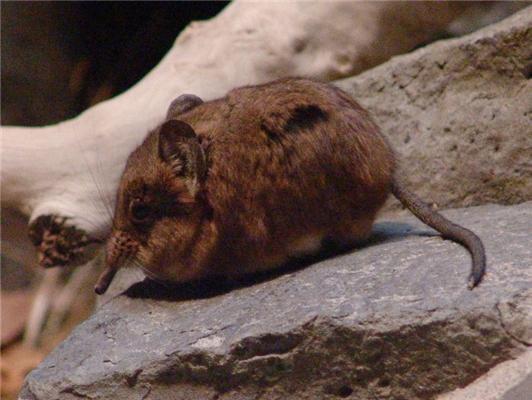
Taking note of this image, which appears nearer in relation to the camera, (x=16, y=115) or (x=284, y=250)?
(x=284, y=250)

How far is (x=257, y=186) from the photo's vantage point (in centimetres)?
369

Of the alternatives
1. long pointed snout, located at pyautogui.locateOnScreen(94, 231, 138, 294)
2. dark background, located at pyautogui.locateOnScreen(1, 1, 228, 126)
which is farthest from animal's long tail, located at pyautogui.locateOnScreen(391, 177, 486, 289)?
dark background, located at pyautogui.locateOnScreen(1, 1, 228, 126)

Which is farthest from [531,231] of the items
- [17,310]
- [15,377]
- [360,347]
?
[17,310]

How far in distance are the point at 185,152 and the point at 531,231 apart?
1.28 metres

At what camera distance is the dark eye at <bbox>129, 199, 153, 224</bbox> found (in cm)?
383

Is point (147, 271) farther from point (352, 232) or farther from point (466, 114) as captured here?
point (466, 114)

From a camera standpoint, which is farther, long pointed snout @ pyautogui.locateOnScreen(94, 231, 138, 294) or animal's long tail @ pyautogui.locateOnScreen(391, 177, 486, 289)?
long pointed snout @ pyautogui.locateOnScreen(94, 231, 138, 294)

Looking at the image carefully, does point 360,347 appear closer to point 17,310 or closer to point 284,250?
point 284,250

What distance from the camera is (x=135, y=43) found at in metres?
8.48

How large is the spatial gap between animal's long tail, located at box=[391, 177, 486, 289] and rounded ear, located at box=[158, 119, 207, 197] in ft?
2.56

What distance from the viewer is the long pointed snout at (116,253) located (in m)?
3.90

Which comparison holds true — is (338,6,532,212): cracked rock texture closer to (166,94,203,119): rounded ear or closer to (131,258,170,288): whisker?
(166,94,203,119): rounded ear

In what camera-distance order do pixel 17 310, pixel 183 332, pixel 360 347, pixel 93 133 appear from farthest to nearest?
pixel 17 310
pixel 93 133
pixel 183 332
pixel 360 347

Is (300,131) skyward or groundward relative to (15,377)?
skyward
